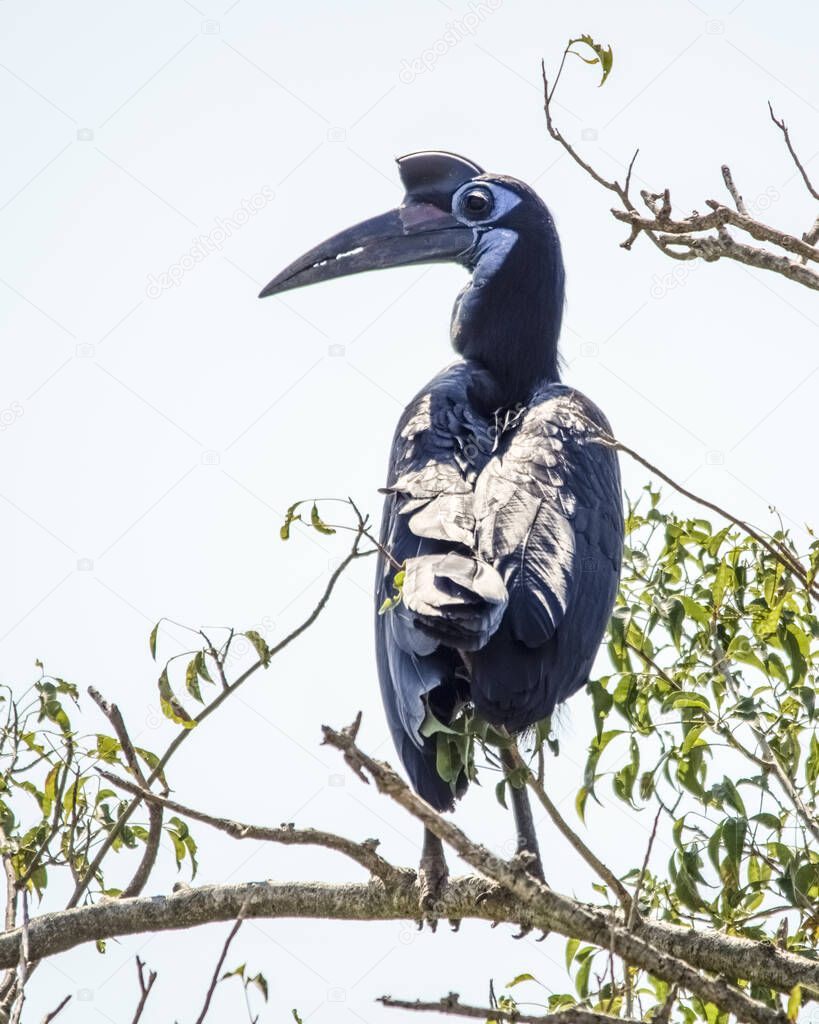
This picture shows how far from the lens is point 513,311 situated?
550cm

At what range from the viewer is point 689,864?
3807 mm

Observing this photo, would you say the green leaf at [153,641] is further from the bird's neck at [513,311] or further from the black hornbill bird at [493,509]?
the bird's neck at [513,311]

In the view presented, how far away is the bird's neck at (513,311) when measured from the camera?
17.7 ft

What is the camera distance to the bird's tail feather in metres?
3.51

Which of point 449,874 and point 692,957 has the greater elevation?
point 449,874

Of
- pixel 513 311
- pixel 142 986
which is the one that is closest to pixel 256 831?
pixel 142 986

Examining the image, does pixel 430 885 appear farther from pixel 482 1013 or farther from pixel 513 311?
pixel 513 311

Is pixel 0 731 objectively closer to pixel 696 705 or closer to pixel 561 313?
pixel 696 705

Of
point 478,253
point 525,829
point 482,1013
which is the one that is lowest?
point 482,1013

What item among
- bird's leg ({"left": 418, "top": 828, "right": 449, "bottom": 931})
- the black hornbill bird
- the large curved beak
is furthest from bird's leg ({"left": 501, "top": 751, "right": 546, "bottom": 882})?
the large curved beak

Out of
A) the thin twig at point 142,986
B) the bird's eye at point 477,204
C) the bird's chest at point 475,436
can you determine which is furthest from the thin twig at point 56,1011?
the bird's eye at point 477,204

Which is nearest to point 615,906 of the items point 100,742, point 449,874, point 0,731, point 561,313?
point 449,874

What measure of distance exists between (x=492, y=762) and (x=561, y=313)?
2190 mm

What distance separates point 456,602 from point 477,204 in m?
2.71
